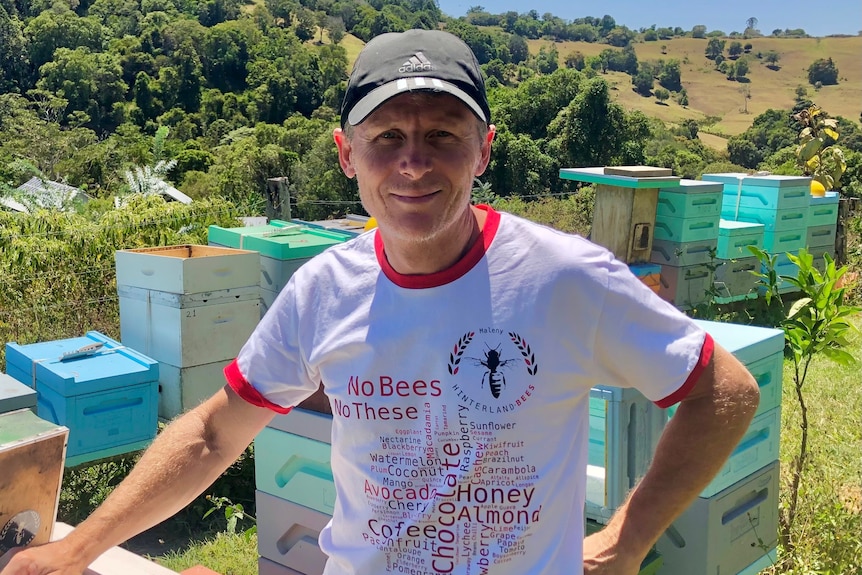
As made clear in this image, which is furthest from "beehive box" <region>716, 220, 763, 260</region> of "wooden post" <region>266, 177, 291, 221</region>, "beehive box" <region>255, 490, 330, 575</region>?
"beehive box" <region>255, 490, 330, 575</region>

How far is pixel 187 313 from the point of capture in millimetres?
3898

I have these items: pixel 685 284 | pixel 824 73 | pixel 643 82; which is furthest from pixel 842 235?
pixel 824 73

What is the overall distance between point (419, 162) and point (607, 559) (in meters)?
0.69

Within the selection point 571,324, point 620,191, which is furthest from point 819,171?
point 571,324

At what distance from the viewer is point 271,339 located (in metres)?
1.38

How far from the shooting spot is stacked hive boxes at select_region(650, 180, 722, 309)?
5223 mm

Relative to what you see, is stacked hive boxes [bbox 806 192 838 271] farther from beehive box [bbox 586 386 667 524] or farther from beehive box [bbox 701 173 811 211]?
beehive box [bbox 586 386 667 524]

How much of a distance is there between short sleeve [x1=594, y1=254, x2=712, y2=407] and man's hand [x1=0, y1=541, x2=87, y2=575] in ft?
2.96

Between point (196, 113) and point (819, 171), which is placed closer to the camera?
point (819, 171)

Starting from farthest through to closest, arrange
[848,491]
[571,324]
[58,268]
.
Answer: [58,268] < [848,491] < [571,324]

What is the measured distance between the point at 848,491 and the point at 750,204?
10.9 feet

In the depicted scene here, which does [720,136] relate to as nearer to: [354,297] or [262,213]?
[262,213]

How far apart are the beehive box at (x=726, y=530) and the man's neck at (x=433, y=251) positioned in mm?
1354

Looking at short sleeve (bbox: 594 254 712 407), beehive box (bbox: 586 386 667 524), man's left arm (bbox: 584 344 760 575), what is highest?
short sleeve (bbox: 594 254 712 407)
